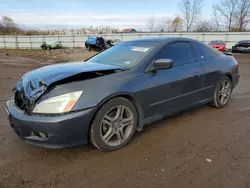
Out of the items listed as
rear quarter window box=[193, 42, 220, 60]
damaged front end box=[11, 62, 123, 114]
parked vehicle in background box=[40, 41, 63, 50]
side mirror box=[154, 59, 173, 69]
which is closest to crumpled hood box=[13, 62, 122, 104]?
damaged front end box=[11, 62, 123, 114]

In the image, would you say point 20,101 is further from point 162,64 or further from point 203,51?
point 203,51

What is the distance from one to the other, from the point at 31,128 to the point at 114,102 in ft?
3.27

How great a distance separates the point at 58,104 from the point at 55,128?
26 cm

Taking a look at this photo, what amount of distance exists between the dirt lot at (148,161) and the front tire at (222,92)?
2.77 ft

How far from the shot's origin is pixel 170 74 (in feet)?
10.7

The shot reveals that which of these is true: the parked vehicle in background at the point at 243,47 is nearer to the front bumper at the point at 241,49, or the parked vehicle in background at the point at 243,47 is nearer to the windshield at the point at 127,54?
the front bumper at the point at 241,49

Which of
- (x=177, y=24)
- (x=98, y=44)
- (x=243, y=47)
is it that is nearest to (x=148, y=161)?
(x=243, y=47)

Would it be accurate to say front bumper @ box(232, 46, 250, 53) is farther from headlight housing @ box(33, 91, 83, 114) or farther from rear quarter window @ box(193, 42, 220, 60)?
headlight housing @ box(33, 91, 83, 114)

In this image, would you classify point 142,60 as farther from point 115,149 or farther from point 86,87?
point 115,149

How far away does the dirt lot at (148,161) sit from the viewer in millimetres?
2213

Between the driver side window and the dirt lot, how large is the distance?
1106 mm

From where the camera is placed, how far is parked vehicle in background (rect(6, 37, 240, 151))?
2404 millimetres

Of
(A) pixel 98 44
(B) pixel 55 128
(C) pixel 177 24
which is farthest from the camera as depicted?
(C) pixel 177 24

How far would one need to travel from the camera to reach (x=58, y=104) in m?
2.39
